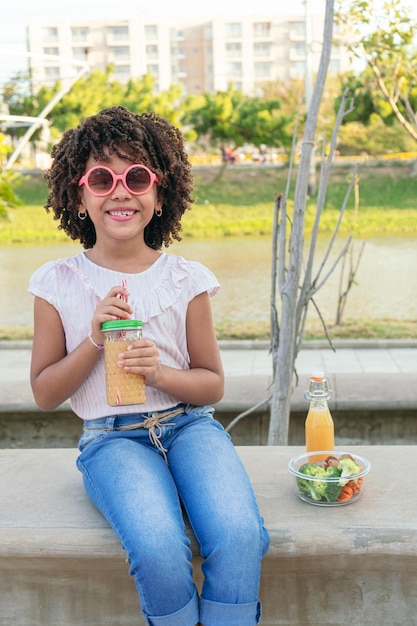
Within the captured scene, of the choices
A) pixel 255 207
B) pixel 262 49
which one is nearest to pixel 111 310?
pixel 255 207

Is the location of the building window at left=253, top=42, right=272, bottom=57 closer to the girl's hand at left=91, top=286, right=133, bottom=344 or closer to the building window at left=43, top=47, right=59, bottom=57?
the building window at left=43, top=47, right=59, bottom=57

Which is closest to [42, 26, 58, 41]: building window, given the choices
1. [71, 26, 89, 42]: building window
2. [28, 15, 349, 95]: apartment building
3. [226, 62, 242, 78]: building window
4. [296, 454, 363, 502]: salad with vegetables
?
[28, 15, 349, 95]: apartment building

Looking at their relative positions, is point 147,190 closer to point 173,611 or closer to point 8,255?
point 173,611

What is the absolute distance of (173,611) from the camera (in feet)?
5.78

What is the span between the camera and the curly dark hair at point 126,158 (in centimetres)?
222

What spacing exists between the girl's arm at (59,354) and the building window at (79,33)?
78.3m

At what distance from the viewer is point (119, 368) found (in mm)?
1960

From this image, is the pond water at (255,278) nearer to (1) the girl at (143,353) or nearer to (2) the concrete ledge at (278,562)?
(1) the girl at (143,353)

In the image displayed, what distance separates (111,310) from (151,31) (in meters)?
78.9

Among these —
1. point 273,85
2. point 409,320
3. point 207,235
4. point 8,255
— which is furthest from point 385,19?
point 273,85

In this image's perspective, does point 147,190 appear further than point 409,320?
No

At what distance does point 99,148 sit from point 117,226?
221 mm

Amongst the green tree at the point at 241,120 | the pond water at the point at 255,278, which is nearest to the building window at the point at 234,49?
the green tree at the point at 241,120

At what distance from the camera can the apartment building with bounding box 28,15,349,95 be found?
7412 cm
